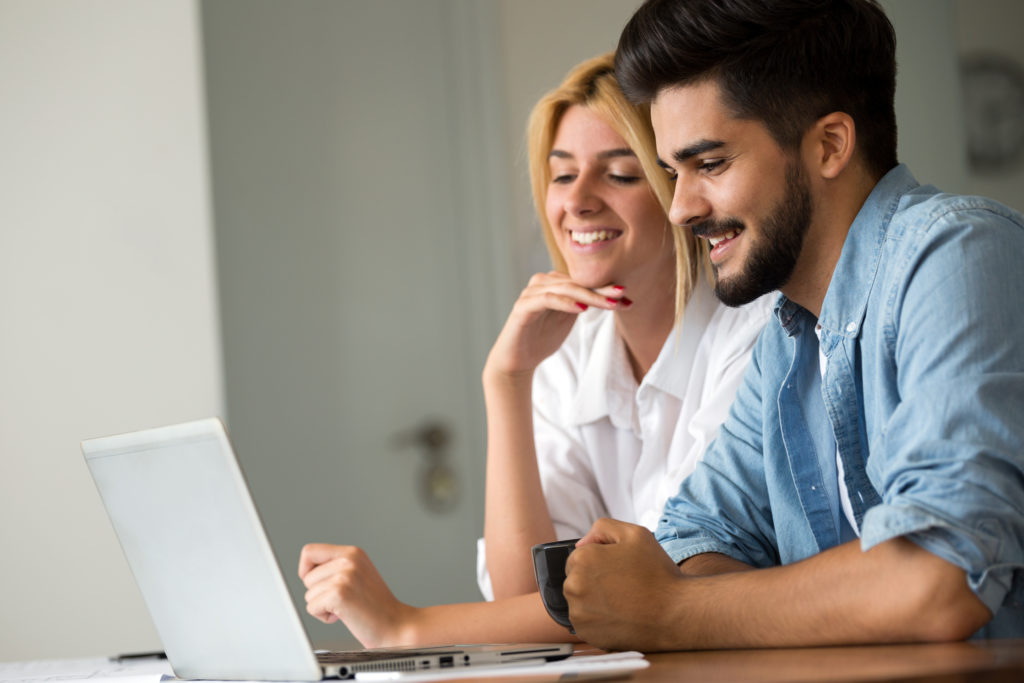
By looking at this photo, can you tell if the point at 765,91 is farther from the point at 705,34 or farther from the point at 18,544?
the point at 18,544

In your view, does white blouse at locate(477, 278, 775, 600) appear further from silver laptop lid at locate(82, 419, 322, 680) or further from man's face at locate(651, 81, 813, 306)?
silver laptop lid at locate(82, 419, 322, 680)

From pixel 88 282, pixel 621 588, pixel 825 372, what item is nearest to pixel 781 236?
pixel 825 372

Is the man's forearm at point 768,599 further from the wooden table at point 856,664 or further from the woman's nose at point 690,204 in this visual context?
the woman's nose at point 690,204

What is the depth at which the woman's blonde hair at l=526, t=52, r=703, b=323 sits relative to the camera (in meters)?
1.59

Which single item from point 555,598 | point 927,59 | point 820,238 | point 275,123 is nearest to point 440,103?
point 275,123

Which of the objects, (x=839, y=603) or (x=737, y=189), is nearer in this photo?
(x=839, y=603)

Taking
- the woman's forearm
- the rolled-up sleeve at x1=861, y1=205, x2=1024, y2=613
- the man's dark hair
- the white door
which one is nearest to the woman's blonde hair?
the woman's forearm

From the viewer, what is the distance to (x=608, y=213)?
5.40ft

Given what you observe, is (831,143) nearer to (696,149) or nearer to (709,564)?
(696,149)

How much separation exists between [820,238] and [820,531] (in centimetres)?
33

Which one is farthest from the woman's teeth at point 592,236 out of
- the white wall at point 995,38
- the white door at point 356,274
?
the white door at point 356,274

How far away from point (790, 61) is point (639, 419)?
69 cm

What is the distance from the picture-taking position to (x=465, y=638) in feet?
3.99

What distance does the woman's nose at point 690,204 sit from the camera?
1159 mm
